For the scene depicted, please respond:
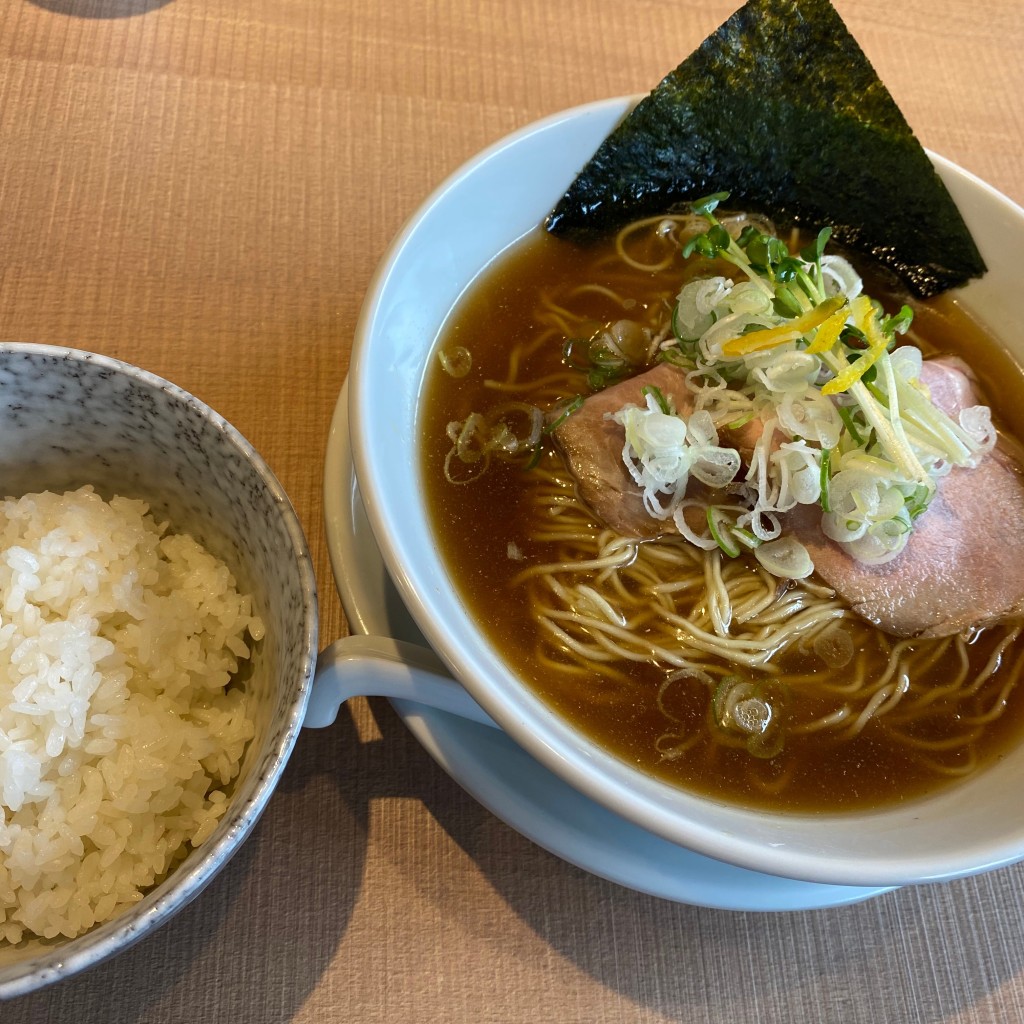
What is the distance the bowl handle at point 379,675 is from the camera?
111cm

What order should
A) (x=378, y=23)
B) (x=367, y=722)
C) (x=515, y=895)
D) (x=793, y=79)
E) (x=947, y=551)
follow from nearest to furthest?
1. (x=515, y=895)
2. (x=367, y=722)
3. (x=947, y=551)
4. (x=793, y=79)
5. (x=378, y=23)

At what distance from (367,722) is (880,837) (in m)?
0.87

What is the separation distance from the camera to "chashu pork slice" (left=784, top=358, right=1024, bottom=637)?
1.57m

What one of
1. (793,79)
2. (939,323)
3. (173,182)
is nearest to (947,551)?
(939,323)

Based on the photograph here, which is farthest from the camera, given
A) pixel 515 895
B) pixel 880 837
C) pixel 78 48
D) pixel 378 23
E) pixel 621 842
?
pixel 378 23

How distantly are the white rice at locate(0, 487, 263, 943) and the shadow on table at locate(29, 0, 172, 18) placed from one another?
1548 mm

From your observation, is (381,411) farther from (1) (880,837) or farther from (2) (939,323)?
(2) (939,323)

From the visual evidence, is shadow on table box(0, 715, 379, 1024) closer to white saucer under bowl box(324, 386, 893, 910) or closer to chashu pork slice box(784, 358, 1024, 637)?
white saucer under bowl box(324, 386, 893, 910)

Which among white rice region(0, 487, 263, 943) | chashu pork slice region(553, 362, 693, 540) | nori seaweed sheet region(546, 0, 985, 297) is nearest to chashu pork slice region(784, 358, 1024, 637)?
chashu pork slice region(553, 362, 693, 540)

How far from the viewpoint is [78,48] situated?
208 cm

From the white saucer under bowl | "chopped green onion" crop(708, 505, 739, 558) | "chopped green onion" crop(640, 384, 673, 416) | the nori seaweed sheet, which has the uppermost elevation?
the nori seaweed sheet

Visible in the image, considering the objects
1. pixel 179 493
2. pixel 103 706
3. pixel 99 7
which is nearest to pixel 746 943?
pixel 103 706

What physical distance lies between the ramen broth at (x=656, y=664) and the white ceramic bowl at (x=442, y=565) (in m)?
0.06

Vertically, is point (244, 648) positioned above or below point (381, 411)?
below
